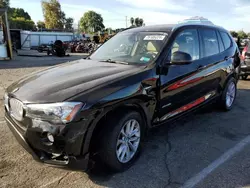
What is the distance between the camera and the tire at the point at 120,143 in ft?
9.27

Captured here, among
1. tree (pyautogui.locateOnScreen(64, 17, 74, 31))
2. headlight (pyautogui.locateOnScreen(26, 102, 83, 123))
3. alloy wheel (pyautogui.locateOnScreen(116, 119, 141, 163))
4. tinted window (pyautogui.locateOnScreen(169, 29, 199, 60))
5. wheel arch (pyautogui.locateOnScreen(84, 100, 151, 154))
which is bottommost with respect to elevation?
alloy wheel (pyautogui.locateOnScreen(116, 119, 141, 163))

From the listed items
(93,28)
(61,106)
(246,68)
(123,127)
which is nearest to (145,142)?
(123,127)

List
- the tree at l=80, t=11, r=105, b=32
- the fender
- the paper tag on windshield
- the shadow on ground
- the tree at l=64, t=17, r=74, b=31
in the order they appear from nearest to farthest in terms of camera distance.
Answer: the fender < the shadow on ground < the paper tag on windshield < the tree at l=64, t=17, r=74, b=31 < the tree at l=80, t=11, r=105, b=32

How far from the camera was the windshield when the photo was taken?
368 cm

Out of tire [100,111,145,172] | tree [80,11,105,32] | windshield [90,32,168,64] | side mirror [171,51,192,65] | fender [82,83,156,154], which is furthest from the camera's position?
tree [80,11,105,32]

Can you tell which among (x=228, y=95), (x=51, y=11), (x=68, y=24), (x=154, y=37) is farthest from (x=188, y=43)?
(x=68, y=24)

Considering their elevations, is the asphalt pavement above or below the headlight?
below

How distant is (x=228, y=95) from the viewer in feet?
18.3

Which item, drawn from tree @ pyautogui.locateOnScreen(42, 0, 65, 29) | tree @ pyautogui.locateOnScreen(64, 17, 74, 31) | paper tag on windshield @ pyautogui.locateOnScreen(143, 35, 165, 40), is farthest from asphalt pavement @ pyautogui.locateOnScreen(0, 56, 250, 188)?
tree @ pyautogui.locateOnScreen(64, 17, 74, 31)

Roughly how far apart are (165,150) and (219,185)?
3.20 feet

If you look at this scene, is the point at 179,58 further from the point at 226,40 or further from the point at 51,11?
the point at 51,11

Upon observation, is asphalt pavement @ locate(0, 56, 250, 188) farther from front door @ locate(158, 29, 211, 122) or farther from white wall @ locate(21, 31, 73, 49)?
white wall @ locate(21, 31, 73, 49)

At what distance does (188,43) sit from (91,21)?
111363 mm

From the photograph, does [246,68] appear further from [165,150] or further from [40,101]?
[40,101]
